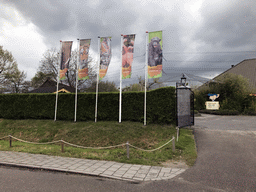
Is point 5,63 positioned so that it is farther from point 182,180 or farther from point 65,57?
point 182,180

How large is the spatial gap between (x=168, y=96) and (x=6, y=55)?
33.6 meters

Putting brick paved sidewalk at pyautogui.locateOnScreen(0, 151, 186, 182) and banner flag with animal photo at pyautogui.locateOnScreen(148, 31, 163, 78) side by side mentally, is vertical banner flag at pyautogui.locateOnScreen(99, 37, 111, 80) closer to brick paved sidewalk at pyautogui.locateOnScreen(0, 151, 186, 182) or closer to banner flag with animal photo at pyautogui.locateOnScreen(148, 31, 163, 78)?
banner flag with animal photo at pyautogui.locateOnScreen(148, 31, 163, 78)

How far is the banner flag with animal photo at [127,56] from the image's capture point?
1185 centimetres

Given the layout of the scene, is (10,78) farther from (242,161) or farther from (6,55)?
(242,161)

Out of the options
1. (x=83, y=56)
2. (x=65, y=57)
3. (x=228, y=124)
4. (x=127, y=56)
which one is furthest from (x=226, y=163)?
(x=65, y=57)

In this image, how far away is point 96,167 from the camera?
577cm

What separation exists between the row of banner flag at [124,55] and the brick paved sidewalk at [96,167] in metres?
6.66

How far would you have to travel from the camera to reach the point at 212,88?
92.1ft

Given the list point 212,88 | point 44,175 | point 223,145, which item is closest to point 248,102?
point 212,88

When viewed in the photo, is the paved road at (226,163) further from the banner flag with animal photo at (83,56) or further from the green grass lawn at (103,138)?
the banner flag with animal photo at (83,56)

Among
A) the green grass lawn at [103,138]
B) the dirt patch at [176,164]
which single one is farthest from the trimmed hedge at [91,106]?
the dirt patch at [176,164]

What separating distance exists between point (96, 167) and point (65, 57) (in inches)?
419

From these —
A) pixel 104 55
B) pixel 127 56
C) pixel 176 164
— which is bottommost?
pixel 176 164

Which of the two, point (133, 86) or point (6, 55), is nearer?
point (6, 55)
